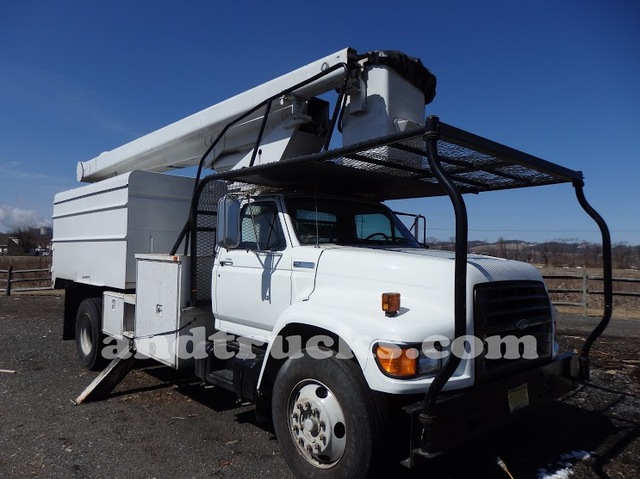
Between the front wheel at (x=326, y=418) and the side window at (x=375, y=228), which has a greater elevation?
the side window at (x=375, y=228)

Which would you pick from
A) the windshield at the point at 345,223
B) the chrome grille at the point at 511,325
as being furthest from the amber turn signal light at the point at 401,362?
the windshield at the point at 345,223

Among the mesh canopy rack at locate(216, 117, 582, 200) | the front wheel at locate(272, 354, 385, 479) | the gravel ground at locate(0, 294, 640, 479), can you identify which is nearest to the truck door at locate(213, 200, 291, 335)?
the mesh canopy rack at locate(216, 117, 582, 200)

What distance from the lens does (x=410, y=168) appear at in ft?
15.3

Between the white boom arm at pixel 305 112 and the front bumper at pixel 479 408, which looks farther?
the white boom arm at pixel 305 112

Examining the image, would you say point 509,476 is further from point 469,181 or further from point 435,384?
point 469,181

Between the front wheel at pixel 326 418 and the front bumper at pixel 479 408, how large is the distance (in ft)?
0.89

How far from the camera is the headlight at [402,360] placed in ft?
9.93

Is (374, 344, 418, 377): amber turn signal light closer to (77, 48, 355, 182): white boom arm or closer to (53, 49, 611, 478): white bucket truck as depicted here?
(53, 49, 611, 478): white bucket truck

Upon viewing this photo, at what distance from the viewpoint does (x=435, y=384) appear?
2.85 metres

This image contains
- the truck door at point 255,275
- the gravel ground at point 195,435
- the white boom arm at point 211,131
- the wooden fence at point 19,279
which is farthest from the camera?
the wooden fence at point 19,279

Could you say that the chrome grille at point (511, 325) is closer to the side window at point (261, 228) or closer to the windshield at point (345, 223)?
the windshield at point (345, 223)

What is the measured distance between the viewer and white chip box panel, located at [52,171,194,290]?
617 centimetres

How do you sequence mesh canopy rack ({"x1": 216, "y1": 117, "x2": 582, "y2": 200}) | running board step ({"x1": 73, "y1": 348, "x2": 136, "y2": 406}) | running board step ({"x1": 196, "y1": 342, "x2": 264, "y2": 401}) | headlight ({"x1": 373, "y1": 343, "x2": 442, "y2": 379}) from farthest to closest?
running board step ({"x1": 73, "y1": 348, "x2": 136, "y2": 406}) < running board step ({"x1": 196, "y1": 342, "x2": 264, "y2": 401}) < mesh canopy rack ({"x1": 216, "y1": 117, "x2": 582, "y2": 200}) < headlight ({"x1": 373, "y1": 343, "x2": 442, "y2": 379})

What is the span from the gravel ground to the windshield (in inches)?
76.7
